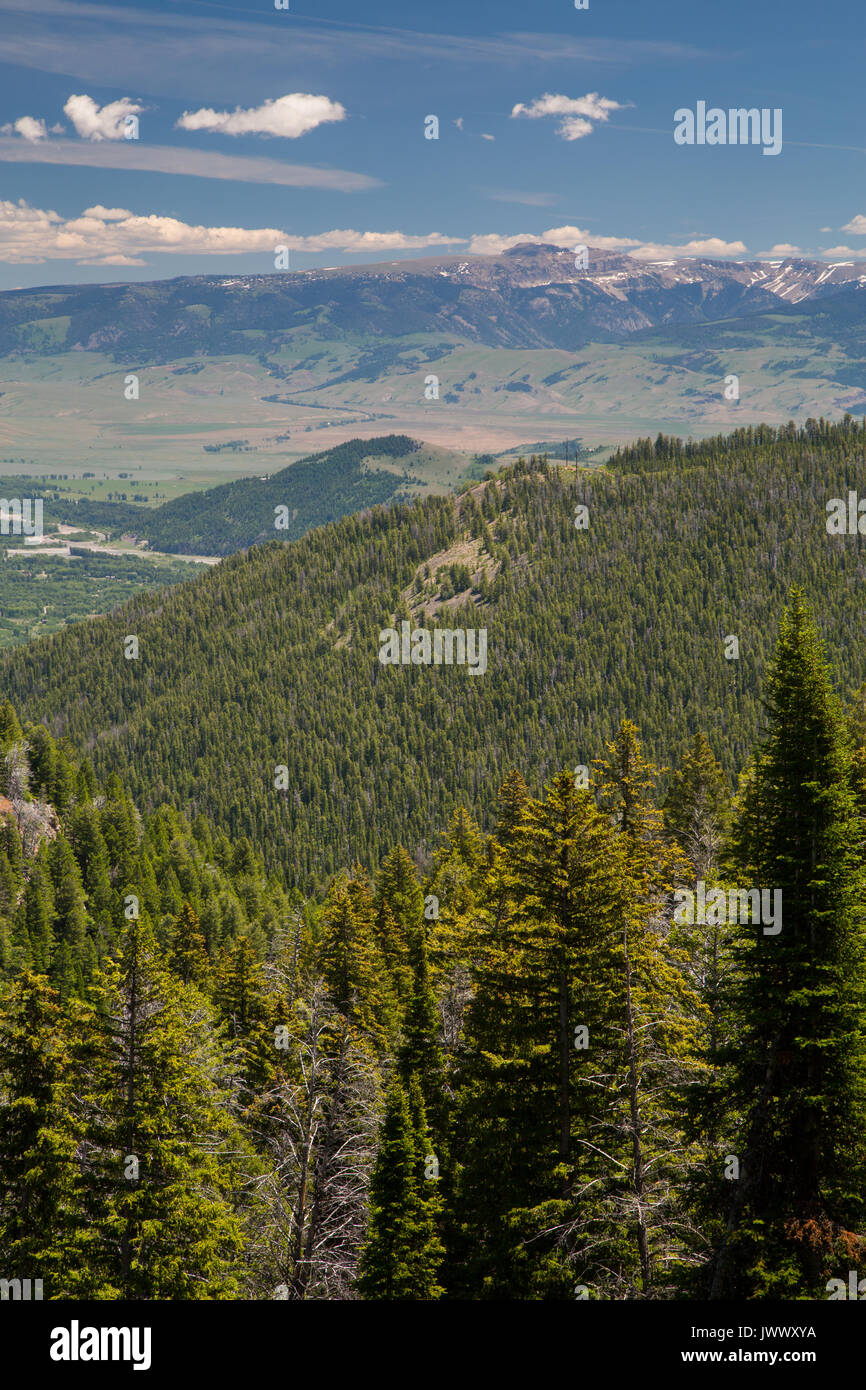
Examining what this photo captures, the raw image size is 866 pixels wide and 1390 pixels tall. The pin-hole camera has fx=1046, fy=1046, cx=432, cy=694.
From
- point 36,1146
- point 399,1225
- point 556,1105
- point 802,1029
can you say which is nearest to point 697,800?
point 399,1225

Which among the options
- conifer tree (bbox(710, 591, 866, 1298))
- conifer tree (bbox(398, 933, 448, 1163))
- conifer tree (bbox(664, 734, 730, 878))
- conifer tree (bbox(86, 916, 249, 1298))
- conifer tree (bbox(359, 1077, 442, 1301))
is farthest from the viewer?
conifer tree (bbox(664, 734, 730, 878))

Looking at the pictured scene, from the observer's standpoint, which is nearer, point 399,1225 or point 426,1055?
point 399,1225

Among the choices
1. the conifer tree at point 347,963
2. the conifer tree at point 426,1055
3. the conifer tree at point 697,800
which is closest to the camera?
the conifer tree at point 426,1055

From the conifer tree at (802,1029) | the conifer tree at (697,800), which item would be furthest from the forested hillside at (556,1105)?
the conifer tree at (697,800)

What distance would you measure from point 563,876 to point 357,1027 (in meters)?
23.2

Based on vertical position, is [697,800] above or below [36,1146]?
above

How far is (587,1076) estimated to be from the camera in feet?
88.7

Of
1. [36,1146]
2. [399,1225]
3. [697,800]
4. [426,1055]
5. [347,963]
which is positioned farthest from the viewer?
[697,800]

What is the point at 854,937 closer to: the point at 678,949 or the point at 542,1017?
the point at 542,1017

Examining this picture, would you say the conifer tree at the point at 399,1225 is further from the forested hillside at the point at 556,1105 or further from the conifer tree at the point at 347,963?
the conifer tree at the point at 347,963

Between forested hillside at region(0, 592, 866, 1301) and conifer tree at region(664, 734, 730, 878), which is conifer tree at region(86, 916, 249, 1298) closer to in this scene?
forested hillside at region(0, 592, 866, 1301)

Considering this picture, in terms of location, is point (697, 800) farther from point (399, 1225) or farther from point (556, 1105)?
point (556, 1105)

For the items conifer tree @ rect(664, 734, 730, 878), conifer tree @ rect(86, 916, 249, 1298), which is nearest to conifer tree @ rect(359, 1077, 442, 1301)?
conifer tree @ rect(86, 916, 249, 1298)
